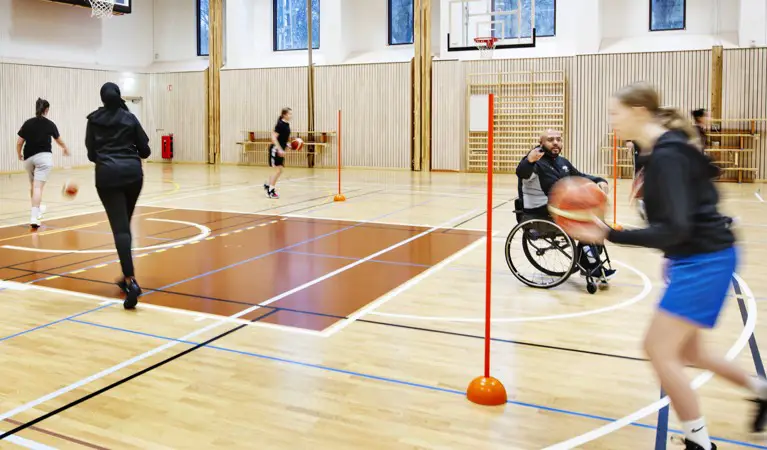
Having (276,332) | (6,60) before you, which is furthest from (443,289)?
(6,60)

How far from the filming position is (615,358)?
15.1 feet

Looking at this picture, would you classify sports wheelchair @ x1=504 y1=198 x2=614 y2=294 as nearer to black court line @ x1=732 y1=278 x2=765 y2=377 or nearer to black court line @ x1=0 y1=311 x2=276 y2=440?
black court line @ x1=732 y1=278 x2=765 y2=377

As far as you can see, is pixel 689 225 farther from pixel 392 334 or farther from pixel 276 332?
pixel 276 332

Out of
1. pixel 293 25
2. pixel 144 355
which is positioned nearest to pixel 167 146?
pixel 293 25

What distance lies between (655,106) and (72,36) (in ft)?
77.2

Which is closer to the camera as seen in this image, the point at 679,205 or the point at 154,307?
the point at 679,205

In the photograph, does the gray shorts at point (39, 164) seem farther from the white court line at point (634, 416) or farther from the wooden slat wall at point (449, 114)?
the wooden slat wall at point (449, 114)

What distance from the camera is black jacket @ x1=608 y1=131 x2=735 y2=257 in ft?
8.64

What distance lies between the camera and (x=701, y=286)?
2.75 m

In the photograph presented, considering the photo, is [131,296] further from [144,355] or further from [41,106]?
[41,106]

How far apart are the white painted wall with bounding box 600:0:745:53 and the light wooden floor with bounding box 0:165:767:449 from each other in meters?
13.7

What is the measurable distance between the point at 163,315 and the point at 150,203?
8054 millimetres

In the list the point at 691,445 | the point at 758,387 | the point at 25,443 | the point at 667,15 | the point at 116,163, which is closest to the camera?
the point at 691,445

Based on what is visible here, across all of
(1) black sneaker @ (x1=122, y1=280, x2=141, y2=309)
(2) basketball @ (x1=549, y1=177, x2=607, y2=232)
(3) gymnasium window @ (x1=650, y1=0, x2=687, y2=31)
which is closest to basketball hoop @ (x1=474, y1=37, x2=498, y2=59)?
(3) gymnasium window @ (x1=650, y1=0, x2=687, y2=31)
